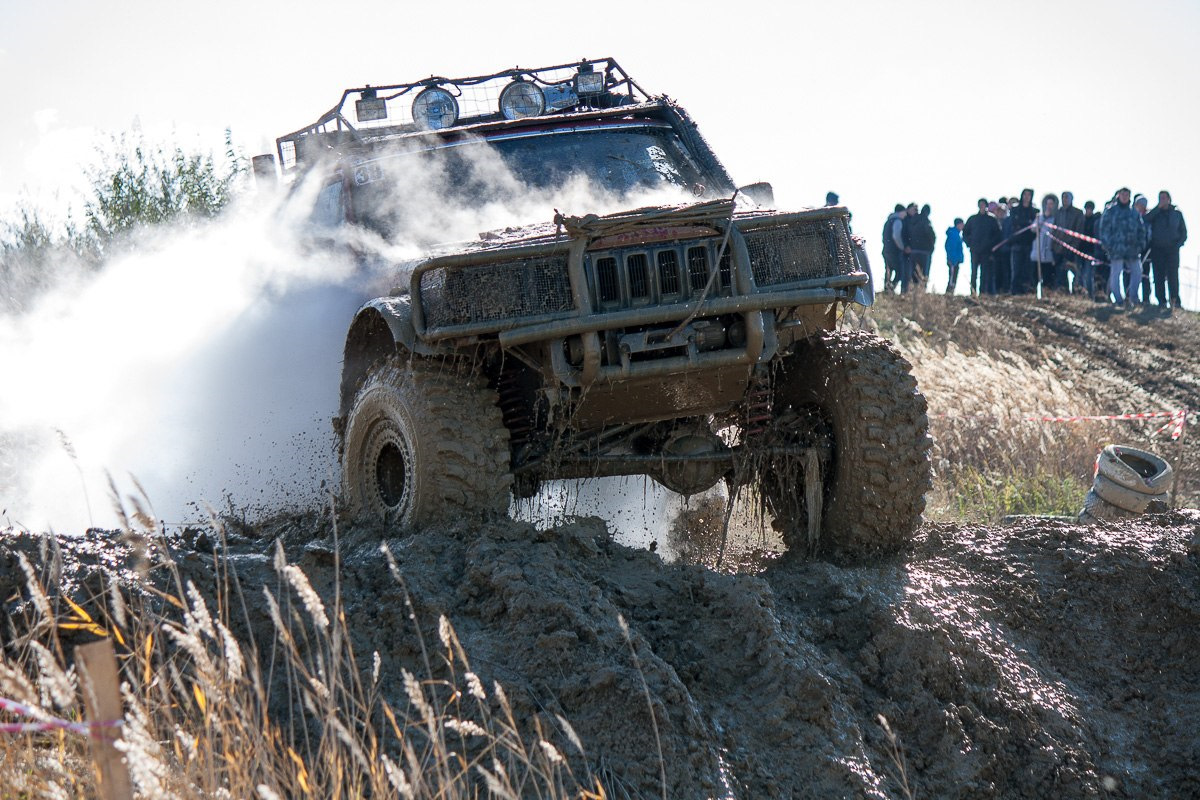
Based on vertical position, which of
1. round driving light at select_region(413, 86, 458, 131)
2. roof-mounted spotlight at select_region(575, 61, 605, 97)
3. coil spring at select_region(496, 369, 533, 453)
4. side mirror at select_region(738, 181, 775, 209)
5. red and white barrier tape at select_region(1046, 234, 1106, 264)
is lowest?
coil spring at select_region(496, 369, 533, 453)

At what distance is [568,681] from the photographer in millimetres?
4145

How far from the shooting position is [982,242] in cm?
1911

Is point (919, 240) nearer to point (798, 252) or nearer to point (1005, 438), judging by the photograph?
point (1005, 438)

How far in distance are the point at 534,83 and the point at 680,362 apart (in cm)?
313

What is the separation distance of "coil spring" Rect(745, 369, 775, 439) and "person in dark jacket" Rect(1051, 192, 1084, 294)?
1330 cm

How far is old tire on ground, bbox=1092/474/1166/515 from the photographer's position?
7.37 metres

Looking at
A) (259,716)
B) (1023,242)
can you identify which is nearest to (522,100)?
(259,716)

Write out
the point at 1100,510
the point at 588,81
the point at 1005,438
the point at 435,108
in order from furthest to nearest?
the point at 1005,438 → the point at 588,81 → the point at 435,108 → the point at 1100,510

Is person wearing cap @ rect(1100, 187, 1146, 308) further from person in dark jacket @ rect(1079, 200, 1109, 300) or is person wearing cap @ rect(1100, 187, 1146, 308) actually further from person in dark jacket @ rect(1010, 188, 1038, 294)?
person in dark jacket @ rect(1010, 188, 1038, 294)

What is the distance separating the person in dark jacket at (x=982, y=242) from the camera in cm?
1862

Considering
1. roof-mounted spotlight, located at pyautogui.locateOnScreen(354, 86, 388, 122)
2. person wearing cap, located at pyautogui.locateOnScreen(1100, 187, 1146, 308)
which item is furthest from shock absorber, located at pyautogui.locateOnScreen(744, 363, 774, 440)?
person wearing cap, located at pyautogui.locateOnScreen(1100, 187, 1146, 308)

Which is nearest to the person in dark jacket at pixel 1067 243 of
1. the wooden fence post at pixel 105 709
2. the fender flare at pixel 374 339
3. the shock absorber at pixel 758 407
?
the shock absorber at pixel 758 407

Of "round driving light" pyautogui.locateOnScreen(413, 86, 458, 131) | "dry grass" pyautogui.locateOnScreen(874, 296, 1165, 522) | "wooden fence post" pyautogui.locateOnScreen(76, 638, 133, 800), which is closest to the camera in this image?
"wooden fence post" pyautogui.locateOnScreen(76, 638, 133, 800)

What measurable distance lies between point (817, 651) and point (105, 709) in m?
2.83
